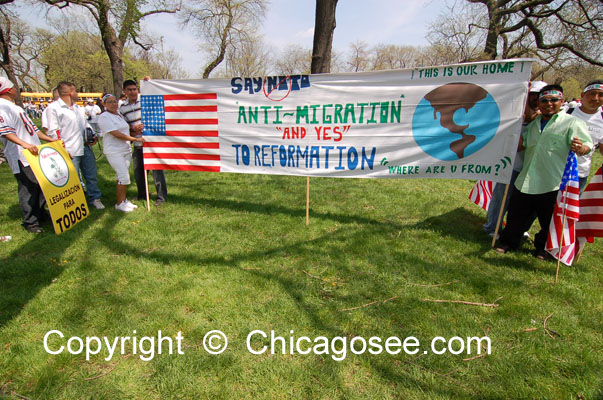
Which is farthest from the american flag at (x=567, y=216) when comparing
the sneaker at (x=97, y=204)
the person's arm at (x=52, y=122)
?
the person's arm at (x=52, y=122)

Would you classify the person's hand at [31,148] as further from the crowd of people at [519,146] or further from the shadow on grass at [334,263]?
the shadow on grass at [334,263]

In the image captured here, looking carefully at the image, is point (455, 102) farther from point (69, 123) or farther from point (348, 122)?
point (69, 123)

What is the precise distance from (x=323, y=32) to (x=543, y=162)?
5273 mm

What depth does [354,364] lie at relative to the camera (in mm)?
2316

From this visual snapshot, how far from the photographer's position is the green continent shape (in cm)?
400

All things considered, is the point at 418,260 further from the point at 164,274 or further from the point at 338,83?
the point at 164,274

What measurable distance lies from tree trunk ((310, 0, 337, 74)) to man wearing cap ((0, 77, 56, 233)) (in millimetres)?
5225

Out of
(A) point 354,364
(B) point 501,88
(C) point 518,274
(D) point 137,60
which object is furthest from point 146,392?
(D) point 137,60

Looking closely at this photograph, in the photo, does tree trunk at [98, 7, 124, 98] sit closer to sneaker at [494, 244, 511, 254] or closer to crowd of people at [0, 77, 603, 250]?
crowd of people at [0, 77, 603, 250]

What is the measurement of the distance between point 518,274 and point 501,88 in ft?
7.54

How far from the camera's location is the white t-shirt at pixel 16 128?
3965mm

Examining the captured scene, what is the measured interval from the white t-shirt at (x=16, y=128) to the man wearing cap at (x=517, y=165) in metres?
6.67

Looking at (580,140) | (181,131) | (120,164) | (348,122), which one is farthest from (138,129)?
(580,140)

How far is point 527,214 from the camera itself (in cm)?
388
